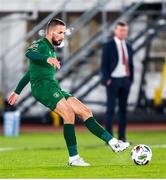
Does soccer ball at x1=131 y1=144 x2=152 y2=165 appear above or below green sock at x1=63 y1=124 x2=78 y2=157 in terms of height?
below

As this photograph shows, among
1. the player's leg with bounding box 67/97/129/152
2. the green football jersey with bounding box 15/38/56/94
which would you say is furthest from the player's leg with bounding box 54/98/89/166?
the green football jersey with bounding box 15/38/56/94

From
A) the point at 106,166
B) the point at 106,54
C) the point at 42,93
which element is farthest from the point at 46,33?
the point at 106,54

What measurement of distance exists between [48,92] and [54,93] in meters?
0.08

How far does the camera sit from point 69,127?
1244 centimetres

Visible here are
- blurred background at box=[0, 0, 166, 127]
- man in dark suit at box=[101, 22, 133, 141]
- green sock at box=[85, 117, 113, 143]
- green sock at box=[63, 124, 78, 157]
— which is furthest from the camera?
blurred background at box=[0, 0, 166, 127]

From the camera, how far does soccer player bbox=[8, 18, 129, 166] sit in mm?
12344

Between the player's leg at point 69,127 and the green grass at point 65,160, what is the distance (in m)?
0.16

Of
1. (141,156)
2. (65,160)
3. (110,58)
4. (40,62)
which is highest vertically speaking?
(40,62)

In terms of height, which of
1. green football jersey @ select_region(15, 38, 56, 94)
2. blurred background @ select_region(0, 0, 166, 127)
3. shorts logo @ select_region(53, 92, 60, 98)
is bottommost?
blurred background @ select_region(0, 0, 166, 127)

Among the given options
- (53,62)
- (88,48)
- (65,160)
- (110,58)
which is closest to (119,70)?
(110,58)

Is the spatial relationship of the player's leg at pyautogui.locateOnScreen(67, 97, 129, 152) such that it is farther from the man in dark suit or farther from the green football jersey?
the man in dark suit

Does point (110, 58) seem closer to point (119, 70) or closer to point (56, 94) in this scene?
point (119, 70)

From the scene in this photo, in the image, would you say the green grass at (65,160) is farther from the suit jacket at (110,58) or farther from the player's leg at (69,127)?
the suit jacket at (110,58)

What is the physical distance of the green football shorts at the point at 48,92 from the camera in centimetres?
1238
